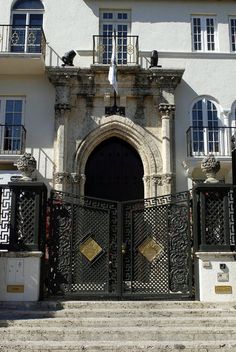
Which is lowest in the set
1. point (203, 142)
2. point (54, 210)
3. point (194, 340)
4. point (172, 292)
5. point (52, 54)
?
point (194, 340)

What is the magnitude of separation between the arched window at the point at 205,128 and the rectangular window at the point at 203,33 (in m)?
2.12

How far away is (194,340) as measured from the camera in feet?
23.6

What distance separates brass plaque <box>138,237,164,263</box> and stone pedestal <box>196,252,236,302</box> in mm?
807

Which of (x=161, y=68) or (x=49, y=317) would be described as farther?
(x=161, y=68)

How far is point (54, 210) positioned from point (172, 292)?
9.27 ft

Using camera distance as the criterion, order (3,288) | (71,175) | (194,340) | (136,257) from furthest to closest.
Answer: (71,175) → (136,257) → (3,288) → (194,340)

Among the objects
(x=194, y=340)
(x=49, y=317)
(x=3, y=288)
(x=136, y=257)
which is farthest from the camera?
(x=136, y=257)

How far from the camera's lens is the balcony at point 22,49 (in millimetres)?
15742

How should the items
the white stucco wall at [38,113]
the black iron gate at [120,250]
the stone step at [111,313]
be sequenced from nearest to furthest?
the stone step at [111,313] < the black iron gate at [120,250] < the white stucco wall at [38,113]

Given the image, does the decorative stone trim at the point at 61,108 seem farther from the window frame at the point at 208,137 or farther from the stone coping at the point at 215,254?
the stone coping at the point at 215,254

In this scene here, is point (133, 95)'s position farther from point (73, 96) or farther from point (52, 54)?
point (52, 54)

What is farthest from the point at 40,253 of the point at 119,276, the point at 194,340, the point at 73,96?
the point at 73,96

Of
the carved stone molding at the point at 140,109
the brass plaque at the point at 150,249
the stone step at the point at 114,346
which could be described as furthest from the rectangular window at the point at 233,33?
the stone step at the point at 114,346

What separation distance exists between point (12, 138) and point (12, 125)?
0.53 meters
